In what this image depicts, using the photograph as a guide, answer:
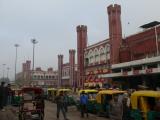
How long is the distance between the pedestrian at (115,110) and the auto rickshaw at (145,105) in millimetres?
3130

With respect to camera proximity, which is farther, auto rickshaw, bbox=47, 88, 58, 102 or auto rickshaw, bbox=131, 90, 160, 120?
auto rickshaw, bbox=47, 88, 58, 102

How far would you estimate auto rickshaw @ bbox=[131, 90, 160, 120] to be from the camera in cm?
1459

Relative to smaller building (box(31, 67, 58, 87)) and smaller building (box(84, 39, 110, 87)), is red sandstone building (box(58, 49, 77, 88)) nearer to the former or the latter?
smaller building (box(84, 39, 110, 87))

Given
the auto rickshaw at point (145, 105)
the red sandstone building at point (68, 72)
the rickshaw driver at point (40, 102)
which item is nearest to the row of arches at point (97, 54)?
the red sandstone building at point (68, 72)

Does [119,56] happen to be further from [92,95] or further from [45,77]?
[45,77]

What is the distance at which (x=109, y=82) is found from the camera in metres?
60.6

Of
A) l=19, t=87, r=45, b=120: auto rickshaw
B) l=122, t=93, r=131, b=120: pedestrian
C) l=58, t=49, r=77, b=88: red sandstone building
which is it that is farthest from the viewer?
l=58, t=49, r=77, b=88: red sandstone building

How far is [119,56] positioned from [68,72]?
46473 millimetres

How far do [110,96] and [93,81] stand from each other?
47977 mm

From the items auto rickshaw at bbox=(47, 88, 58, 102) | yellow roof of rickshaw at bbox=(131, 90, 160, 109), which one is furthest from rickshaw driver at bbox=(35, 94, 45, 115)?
auto rickshaw at bbox=(47, 88, 58, 102)

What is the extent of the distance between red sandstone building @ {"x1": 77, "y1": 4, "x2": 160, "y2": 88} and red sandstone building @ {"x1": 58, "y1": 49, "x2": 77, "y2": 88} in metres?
16.4

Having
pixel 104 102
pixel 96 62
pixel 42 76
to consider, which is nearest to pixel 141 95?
pixel 104 102

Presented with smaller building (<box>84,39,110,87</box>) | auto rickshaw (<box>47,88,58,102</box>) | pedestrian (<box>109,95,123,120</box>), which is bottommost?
pedestrian (<box>109,95,123,120</box>)

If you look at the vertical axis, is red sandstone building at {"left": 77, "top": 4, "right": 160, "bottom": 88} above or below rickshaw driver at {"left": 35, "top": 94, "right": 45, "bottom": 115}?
above
